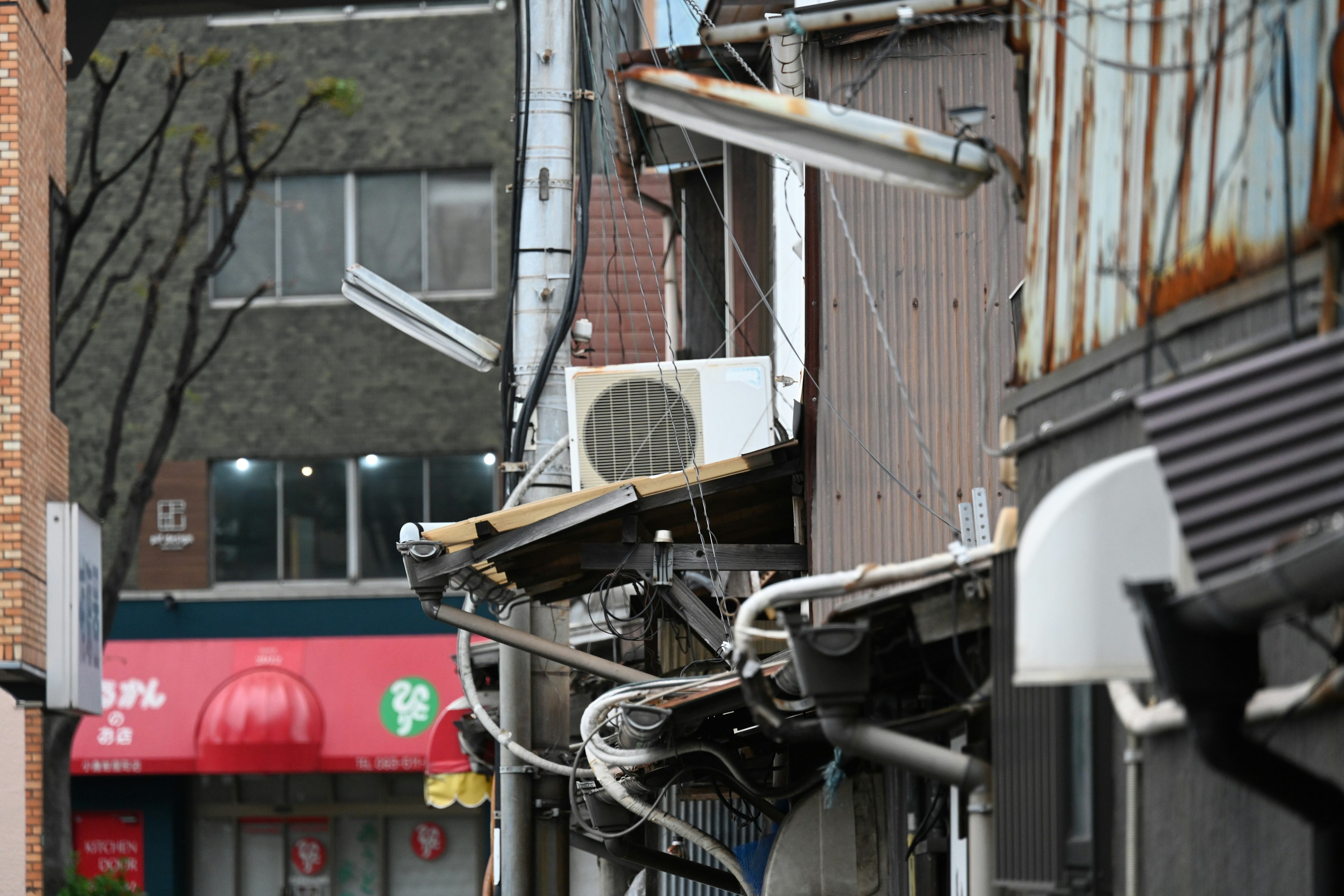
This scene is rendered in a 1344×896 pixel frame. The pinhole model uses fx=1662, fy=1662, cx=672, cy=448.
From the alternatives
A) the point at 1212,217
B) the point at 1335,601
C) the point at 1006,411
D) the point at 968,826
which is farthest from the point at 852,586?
the point at 1335,601

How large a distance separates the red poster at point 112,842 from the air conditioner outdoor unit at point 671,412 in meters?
17.9

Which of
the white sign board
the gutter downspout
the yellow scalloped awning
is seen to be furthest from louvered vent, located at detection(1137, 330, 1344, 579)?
the white sign board

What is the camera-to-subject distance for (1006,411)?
553 centimetres

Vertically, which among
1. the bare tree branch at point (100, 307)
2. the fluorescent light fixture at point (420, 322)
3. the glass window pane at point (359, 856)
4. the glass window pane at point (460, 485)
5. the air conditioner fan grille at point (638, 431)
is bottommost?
the glass window pane at point (359, 856)

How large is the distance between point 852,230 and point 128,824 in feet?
67.0

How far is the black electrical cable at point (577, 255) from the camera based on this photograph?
9883 millimetres

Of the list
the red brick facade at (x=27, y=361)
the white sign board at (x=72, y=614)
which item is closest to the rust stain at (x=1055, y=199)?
the red brick facade at (x=27, y=361)

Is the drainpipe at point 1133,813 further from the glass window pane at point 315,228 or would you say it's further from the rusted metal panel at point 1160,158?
the glass window pane at point 315,228

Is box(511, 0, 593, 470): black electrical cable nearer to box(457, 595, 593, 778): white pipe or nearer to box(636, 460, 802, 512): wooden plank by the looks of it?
box(636, 460, 802, 512): wooden plank

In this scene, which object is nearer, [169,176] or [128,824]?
[128,824]

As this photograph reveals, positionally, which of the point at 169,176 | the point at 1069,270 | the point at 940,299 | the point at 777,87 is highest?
the point at 169,176

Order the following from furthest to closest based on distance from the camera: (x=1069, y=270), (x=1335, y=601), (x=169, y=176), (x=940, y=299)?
(x=169, y=176), (x=940, y=299), (x=1069, y=270), (x=1335, y=601)

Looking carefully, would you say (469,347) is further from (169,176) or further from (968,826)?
(169,176)

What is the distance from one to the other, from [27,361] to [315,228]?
9712mm
